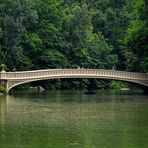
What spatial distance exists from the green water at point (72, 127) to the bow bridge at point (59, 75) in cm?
2140

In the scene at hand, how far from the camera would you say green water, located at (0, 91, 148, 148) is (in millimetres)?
26359

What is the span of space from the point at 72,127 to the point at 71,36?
59715 millimetres

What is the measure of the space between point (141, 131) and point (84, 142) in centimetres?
489

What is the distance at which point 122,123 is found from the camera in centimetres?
3409

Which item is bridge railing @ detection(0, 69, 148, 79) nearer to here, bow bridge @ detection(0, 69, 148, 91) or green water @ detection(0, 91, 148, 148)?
bow bridge @ detection(0, 69, 148, 91)

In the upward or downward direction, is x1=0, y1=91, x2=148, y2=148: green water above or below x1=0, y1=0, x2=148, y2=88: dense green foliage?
below

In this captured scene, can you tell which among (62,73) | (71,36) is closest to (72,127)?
(62,73)

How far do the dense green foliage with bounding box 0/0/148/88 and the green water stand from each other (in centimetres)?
2983

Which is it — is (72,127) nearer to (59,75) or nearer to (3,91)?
(3,91)

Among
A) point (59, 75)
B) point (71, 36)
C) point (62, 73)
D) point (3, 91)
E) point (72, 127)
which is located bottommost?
point (3, 91)

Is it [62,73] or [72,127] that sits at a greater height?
[72,127]

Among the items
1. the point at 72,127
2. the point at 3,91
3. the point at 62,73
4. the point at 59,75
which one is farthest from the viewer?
the point at 62,73

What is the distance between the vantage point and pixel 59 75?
70438mm

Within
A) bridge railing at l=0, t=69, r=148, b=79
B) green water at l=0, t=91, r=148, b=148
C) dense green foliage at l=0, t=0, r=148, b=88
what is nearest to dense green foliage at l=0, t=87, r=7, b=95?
bridge railing at l=0, t=69, r=148, b=79
